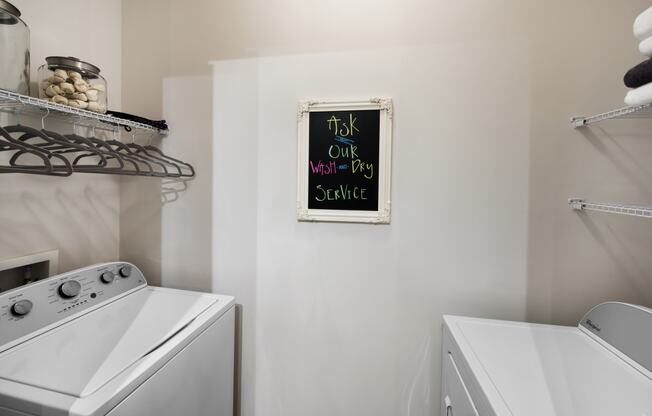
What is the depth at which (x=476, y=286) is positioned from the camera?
3.77ft

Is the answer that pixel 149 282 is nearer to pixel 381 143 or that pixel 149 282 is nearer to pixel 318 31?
pixel 381 143

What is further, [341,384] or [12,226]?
[341,384]

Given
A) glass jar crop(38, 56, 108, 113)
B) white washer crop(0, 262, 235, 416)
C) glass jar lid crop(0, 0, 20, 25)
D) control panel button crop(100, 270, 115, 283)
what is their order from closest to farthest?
white washer crop(0, 262, 235, 416), glass jar lid crop(0, 0, 20, 25), glass jar crop(38, 56, 108, 113), control panel button crop(100, 270, 115, 283)

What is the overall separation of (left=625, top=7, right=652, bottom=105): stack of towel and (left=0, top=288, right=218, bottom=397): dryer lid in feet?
5.35

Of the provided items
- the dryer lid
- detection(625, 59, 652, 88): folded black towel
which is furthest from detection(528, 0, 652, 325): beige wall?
the dryer lid

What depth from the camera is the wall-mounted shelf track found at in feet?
2.70

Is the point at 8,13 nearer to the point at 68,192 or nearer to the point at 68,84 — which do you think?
the point at 68,84

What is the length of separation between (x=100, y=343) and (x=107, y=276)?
0.36 meters

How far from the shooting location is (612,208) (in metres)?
0.89

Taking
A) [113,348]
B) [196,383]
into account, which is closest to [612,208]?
[196,383]

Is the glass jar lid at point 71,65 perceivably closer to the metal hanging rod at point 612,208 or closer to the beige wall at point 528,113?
the beige wall at point 528,113

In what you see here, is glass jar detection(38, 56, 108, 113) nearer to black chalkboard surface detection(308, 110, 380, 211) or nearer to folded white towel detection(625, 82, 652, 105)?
black chalkboard surface detection(308, 110, 380, 211)

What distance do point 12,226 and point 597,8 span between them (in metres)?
2.40

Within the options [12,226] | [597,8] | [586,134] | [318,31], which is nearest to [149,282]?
[12,226]
